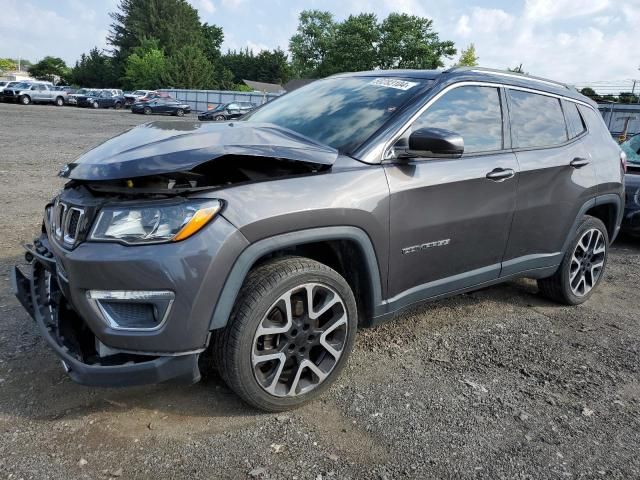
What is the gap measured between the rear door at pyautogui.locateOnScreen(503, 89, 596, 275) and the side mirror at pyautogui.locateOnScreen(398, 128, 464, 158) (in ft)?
3.22

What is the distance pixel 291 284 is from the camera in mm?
2455

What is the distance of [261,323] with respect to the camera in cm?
242

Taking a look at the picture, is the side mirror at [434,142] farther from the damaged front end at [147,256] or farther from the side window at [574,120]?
the side window at [574,120]

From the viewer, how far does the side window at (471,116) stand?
3096 mm

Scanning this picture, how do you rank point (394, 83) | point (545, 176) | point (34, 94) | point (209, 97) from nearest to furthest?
point (394, 83)
point (545, 176)
point (34, 94)
point (209, 97)

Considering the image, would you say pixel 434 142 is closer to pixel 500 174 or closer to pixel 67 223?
pixel 500 174

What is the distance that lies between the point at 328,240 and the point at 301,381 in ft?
2.46

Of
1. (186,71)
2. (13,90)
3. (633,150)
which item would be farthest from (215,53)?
Answer: (633,150)

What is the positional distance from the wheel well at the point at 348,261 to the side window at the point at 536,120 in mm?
1534

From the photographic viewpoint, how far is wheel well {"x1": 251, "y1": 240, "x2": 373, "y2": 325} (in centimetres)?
272

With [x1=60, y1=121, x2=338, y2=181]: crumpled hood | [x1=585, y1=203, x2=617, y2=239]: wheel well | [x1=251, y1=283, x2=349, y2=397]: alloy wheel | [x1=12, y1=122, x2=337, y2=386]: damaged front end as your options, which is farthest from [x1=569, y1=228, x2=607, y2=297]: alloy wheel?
[x1=12, y1=122, x2=337, y2=386]: damaged front end

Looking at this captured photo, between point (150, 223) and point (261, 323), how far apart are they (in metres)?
0.68

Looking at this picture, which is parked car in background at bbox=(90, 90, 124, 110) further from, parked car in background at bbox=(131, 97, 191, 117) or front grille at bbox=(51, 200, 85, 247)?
front grille at bbox=(51, 200, 85, 247)

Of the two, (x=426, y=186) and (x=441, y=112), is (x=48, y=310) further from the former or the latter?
(x=441, y=112)
